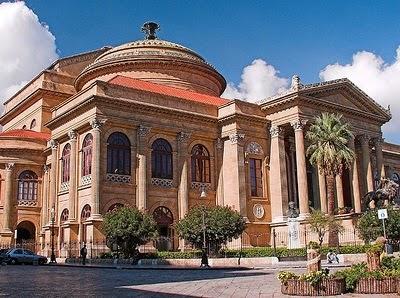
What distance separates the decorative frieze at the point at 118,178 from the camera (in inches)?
1454

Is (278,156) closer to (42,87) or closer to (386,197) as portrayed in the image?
(386,197)

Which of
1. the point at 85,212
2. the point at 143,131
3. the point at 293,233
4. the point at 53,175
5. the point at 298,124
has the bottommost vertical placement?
the point at 293,233

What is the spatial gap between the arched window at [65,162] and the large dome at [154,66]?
8428mm

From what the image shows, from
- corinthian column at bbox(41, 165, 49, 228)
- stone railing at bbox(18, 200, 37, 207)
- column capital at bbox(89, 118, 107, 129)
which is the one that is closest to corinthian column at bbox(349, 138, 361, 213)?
column capital at bbox(89, 118, 107, 129)

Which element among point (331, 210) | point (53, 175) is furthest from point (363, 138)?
point (53, 175)

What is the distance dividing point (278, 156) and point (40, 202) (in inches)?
816

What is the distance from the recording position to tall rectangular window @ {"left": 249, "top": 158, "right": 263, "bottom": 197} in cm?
4228

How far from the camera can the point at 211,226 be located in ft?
108

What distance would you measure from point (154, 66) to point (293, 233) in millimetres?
20025

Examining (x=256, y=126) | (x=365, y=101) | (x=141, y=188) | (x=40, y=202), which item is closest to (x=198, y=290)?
(x=141, y=188)

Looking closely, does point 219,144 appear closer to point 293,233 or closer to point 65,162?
point 293,233

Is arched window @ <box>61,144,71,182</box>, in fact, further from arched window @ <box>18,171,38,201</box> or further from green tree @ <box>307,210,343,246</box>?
green tree @ <box>307,210,343,246</box>

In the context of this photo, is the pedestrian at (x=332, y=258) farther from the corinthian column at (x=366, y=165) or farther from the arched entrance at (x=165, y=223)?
the corinthian column at (x=366, y=165)

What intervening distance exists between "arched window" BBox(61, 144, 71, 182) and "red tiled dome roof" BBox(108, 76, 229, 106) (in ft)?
20.8
